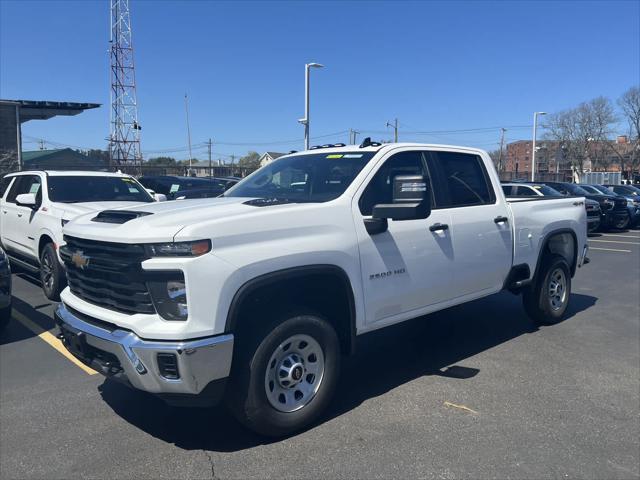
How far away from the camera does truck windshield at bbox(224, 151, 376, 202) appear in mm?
4223

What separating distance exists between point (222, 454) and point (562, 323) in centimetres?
492

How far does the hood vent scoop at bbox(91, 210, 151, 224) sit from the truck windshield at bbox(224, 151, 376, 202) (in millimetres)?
1115

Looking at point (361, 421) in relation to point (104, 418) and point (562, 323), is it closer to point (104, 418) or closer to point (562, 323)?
point (104, 418)

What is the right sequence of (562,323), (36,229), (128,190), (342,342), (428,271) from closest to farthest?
(342,342) < (428,271) < (562,323) < (36,229) < (128,190)

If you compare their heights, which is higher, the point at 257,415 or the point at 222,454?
the point at 257,415

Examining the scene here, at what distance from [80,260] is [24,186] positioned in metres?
5.91

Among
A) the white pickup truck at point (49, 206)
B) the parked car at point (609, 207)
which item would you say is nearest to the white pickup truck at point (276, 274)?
the white pickup truck at point (49, 206)

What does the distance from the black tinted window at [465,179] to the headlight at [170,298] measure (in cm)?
271

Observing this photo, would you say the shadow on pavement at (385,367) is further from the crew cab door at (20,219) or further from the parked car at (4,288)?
the crew cab door at (20,219)

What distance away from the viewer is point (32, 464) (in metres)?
3.31

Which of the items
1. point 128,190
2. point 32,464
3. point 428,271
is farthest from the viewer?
point 128,190

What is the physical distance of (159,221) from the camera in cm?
329

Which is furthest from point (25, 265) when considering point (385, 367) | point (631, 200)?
point (631, 200)

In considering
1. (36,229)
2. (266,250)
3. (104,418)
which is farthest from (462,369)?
(36,229)
